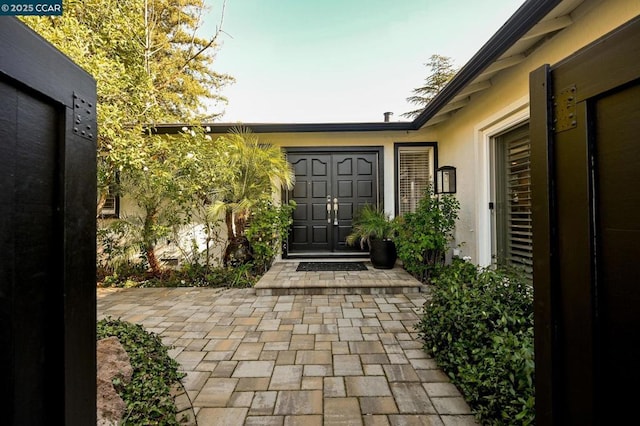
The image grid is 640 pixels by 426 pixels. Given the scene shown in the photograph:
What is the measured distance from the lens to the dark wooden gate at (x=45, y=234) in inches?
26.1

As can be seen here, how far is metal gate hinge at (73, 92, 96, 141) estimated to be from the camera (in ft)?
2.74

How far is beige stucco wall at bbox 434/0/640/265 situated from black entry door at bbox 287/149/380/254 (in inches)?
61.5

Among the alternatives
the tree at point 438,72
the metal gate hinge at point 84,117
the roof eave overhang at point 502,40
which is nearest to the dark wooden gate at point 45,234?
the metal gate hinge at point 84,117

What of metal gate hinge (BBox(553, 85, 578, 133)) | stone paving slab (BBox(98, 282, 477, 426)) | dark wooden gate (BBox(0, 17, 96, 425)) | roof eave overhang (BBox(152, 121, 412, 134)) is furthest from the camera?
roof eave overhang (BBox(152, 121, 412, 134))

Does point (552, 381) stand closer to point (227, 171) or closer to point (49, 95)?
point (49, 95)

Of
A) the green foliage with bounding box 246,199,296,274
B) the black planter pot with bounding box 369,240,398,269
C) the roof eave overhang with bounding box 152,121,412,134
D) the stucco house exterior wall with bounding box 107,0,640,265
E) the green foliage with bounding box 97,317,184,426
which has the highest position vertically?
the roof eave overhang with bounding box 152,121,412,134

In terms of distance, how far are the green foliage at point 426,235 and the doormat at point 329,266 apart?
0.92m

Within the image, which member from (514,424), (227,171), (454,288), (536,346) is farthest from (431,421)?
(227,171)

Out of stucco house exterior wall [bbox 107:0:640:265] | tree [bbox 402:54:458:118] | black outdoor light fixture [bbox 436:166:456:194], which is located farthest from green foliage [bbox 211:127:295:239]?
tree [bbox 402:54:458:118]

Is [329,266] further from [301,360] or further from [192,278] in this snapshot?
[301,360]

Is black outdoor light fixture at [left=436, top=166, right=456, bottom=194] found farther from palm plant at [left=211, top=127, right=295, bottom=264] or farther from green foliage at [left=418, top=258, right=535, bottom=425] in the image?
palm plant at [left=211, top=127, right=295, bottom=264]

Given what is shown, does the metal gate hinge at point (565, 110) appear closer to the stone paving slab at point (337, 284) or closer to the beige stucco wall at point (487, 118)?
the beige stucco wall at point (487, 118)

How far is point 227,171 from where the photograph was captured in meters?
4.62

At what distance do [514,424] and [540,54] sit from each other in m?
3.18
